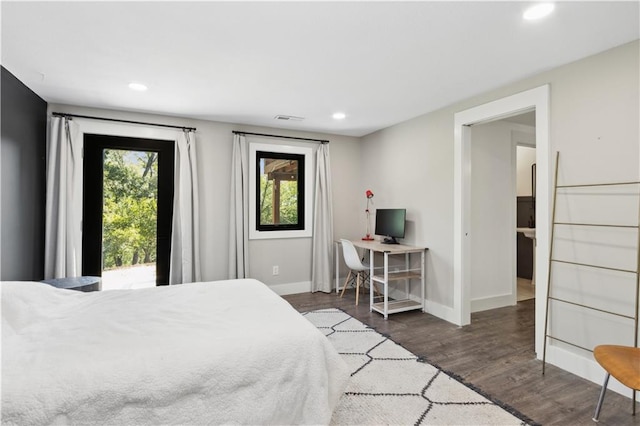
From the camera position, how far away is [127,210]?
3.84 meters

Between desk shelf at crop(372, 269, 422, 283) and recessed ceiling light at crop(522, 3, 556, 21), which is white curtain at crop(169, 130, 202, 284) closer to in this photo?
desk shelf at crop(372, 269, 422, 283)

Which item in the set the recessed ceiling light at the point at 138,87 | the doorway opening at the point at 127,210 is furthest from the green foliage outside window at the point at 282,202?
the recessed ceiling light at the point at 138,87

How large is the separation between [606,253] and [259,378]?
8.23ft

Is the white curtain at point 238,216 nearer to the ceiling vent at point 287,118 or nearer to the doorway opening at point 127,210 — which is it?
the ceiling vent at point 287,118

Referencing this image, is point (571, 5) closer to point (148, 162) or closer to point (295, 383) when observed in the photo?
point (295, 383)

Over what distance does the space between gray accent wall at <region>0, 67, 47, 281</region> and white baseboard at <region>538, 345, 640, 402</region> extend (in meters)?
4.46

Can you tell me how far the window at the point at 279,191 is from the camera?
4.62m

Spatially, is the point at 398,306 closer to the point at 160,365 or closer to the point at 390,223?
the point at 390,223

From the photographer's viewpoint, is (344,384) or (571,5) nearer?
(344,384)

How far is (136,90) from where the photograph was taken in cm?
311

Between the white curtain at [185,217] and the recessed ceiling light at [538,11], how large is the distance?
3.50m

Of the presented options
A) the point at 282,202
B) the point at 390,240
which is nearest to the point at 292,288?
the point at 282,202

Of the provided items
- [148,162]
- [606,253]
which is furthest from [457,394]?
[148,162]

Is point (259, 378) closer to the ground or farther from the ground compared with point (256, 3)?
closer to the ground
